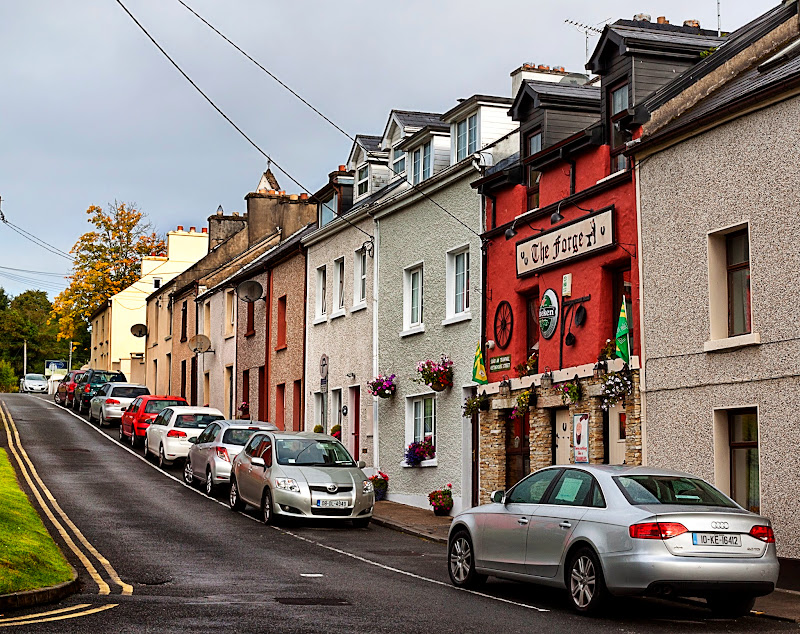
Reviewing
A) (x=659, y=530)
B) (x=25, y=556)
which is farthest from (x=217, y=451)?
(x=659, y=530)

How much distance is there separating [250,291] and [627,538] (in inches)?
1028

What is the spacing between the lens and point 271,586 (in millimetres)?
12633

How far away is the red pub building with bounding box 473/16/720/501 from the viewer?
699 inches

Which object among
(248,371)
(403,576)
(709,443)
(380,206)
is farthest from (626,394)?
(248,371)

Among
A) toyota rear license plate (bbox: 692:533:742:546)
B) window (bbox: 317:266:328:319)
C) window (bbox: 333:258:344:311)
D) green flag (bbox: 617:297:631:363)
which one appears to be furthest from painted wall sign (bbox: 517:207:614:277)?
window (bbox: 317:266:328:319)

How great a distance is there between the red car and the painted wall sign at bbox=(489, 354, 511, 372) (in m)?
16.0

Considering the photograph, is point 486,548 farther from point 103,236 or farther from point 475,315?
point 103,236

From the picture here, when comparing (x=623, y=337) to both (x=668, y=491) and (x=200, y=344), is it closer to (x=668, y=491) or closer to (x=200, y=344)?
(x=668, y=491)

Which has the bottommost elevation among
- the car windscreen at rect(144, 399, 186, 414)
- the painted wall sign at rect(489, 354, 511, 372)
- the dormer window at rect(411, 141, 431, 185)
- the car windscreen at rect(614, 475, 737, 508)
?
the car windscreen at rect(614, 475, 737, 508)

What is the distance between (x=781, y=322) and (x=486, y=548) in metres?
4.75

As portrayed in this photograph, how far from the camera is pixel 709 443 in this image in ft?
49.8

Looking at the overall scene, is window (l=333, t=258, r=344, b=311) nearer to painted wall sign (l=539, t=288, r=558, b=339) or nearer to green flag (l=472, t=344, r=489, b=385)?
green flag (l=472, t=344, r=489, b=385)

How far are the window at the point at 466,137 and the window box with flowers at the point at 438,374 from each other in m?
4.43

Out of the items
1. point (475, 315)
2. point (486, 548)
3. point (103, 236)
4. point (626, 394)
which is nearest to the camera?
point (486, 548)
